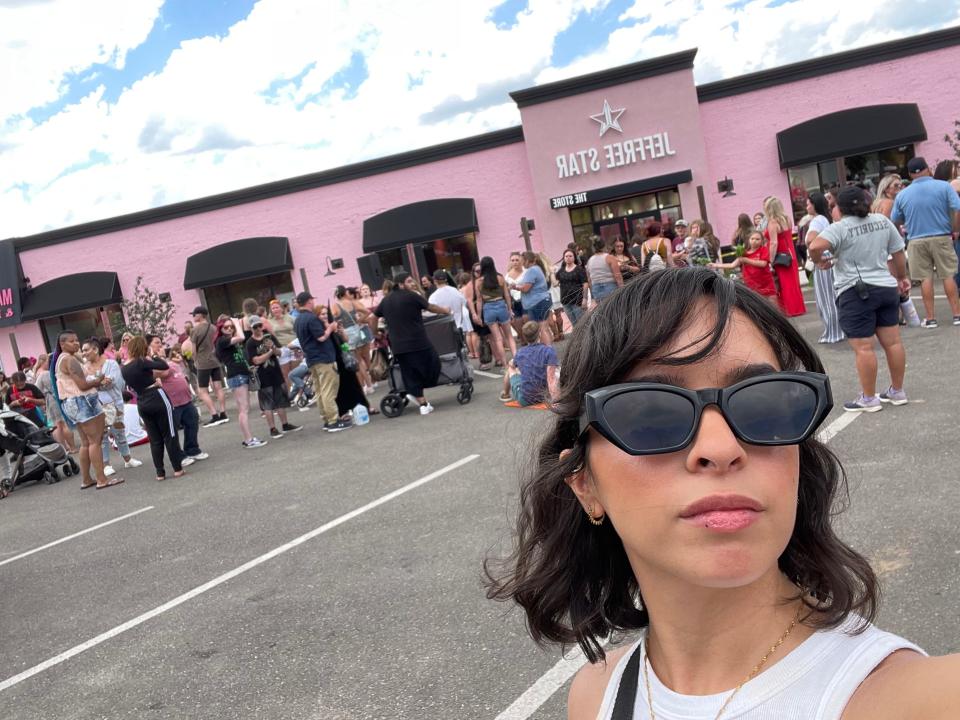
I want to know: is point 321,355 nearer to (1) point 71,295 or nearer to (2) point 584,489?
(2) point 584,489

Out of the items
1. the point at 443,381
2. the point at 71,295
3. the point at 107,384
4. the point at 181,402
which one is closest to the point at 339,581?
the point at 181,402

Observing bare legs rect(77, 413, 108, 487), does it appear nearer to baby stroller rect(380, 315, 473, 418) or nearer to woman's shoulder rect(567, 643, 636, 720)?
baby stroller rect(380, 315, 473, 418)

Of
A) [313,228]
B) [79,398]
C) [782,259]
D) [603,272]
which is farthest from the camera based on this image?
[313,228]

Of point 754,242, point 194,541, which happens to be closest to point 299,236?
point 754,242

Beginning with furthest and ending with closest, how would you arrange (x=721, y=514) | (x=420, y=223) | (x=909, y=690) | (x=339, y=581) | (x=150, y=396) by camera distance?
(x=420, y=223) < (x=150, y=396) < (x=339, y=581) < (x=721, y=514) < (x=909, y=690)

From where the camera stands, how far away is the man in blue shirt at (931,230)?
9453 mm

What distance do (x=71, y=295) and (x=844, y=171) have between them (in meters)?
24.5

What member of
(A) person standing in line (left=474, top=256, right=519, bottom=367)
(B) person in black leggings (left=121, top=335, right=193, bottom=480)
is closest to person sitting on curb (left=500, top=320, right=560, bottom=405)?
(A) person standing in line (left=474, top=256, right=519, bottom=367)

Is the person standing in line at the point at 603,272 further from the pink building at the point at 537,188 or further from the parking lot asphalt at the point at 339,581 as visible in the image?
the pink building at the point at 537,188

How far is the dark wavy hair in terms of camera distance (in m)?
1.23

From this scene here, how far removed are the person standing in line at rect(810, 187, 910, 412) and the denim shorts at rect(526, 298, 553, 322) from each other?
611 centimetres

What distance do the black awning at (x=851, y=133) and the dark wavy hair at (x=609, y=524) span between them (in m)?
24.5

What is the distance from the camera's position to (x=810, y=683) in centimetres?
107

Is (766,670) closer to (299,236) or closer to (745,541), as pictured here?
(745,541)
